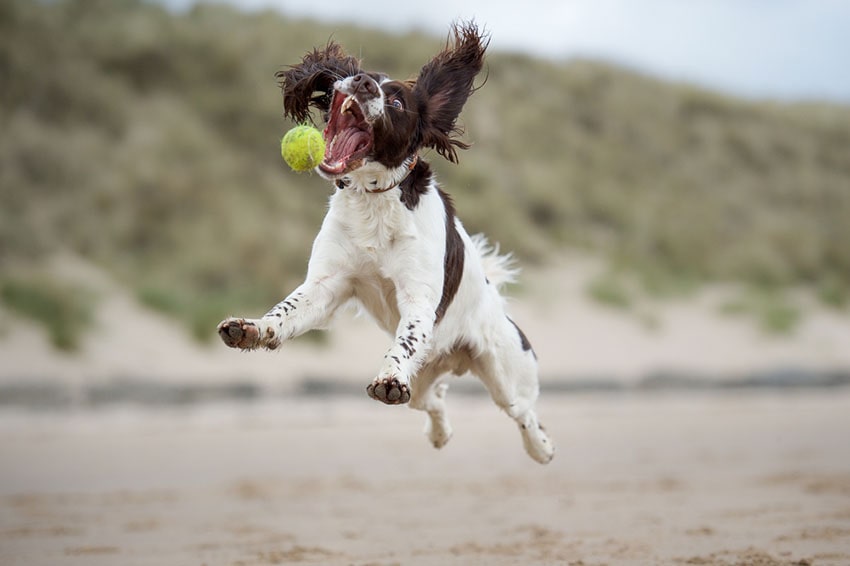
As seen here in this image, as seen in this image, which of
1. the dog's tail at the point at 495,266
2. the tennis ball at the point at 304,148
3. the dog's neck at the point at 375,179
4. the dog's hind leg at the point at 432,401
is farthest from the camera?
the dog's tail at the point at 495,266

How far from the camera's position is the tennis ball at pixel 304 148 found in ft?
15.6

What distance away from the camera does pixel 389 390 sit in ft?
14.9

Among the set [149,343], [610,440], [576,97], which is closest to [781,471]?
[610,440]

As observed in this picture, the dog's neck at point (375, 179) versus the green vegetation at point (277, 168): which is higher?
the green vegetation at point (277, 168)

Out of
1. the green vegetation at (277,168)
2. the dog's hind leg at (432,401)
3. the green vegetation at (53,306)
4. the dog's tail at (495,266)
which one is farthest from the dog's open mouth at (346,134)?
the green vegetation at (277,168)

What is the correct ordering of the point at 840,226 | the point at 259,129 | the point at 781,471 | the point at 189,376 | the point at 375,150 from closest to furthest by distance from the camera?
the point at 375,150 < the point at 781,471 < the point at 189,376 < the point at 259,129 < the point at 840,226

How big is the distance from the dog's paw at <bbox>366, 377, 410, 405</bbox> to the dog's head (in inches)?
36.3

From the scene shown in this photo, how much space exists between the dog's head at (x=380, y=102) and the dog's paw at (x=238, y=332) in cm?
72

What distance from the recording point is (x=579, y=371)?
54.1 ft

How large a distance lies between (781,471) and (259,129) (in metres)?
12.8

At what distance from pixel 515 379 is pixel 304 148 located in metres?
2.00

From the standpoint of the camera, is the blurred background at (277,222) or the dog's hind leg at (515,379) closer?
the dog's hind leg at (515,379)

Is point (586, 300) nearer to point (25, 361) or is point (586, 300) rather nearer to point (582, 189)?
point (582, 189)

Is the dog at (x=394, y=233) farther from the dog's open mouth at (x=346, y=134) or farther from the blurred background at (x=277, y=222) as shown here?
the blurred background at (x=277, y=222)
